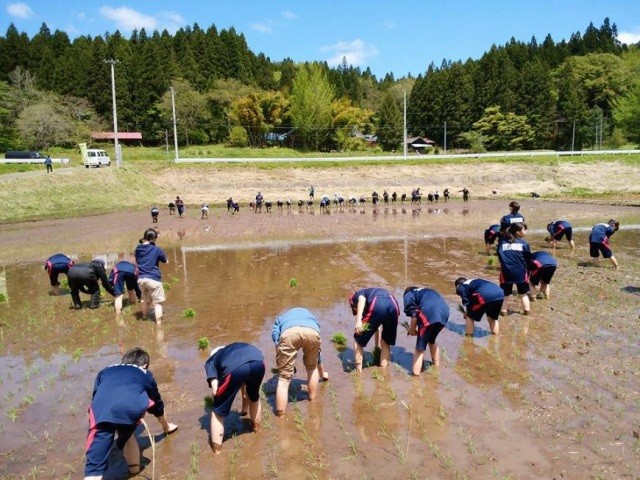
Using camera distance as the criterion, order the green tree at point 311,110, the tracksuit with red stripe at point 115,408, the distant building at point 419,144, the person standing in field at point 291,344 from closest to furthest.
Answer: the tracksuit with red stripe at point 115,408 < the person standing in field at point 291,344 < the green tree at point 311,110 < the distant building at point 419,144

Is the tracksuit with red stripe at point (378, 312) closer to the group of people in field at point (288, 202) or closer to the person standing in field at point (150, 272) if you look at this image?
the person standing in field at point (150, 272)

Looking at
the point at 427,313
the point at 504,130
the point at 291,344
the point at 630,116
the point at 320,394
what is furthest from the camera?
the point at 504,130

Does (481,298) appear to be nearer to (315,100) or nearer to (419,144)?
(315,100)

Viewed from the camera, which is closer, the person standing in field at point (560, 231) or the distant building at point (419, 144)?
the person standing in field at point (560, 231)

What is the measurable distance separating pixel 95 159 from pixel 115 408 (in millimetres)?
39127

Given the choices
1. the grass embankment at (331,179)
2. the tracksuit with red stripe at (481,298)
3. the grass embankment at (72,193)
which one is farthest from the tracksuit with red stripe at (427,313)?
the grass embankment at (331,179)

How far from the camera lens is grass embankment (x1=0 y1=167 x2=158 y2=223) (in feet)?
89.8

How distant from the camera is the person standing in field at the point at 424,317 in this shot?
611 cm

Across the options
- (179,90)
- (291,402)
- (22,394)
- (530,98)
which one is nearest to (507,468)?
(291,402)

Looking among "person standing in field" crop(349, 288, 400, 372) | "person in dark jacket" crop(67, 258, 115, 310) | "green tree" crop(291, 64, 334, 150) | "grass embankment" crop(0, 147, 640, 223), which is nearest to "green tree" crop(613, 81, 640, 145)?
"grass embankment" crop(0, 147, 640, 223)

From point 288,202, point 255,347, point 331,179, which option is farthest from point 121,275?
point 331,179

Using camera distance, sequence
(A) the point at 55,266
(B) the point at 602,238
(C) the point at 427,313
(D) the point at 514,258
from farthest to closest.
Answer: (B) the point at 602,238
(A) the point at 55,266
(D) the point at 514,258
(C) the point at 427,313

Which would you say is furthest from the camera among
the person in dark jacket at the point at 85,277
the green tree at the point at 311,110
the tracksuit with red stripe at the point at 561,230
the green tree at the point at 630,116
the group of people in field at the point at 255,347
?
the green tree at the point at 311,110

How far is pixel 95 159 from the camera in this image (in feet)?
127
